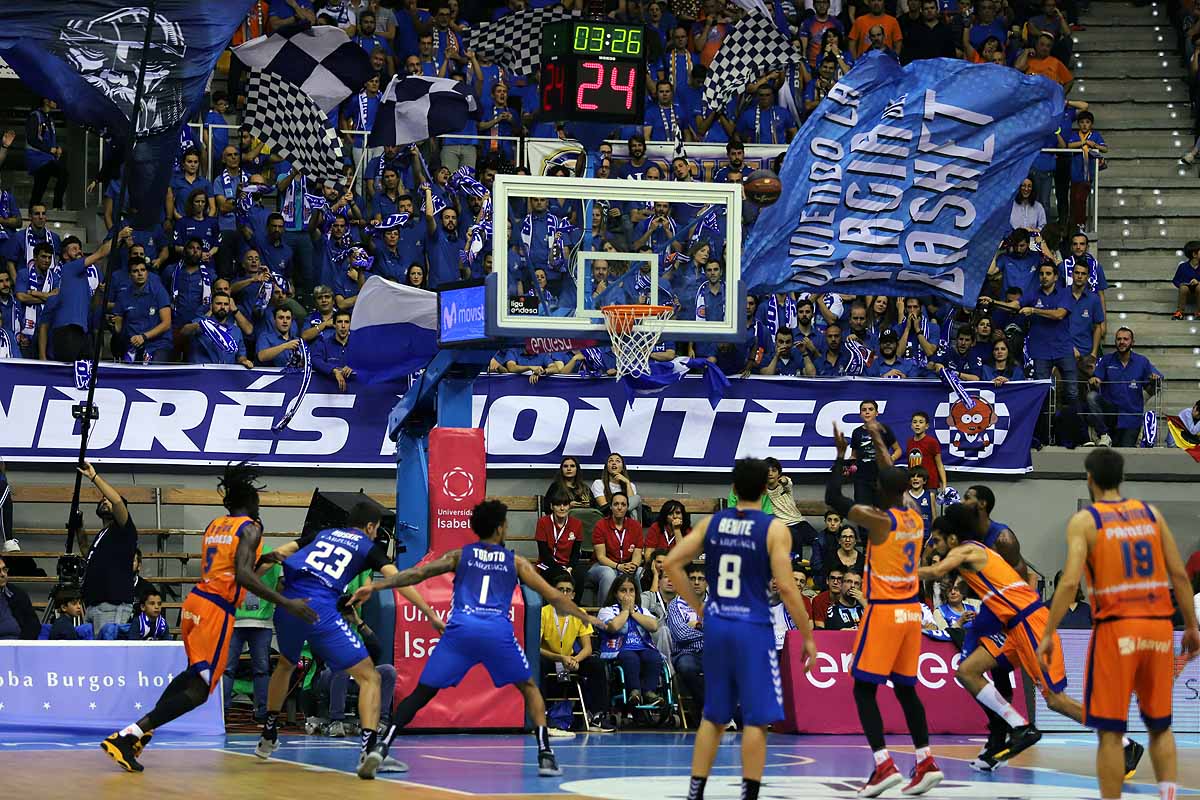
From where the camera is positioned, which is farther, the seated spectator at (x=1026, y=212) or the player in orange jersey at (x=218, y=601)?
the seated spectator at (x=1026, y=212)

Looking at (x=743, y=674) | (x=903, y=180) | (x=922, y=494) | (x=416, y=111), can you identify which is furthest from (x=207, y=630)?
(x=903, y=180)

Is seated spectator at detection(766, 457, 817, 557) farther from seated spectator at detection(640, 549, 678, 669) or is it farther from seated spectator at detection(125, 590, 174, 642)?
seated spectator at detection(125, 590, 174, 642)

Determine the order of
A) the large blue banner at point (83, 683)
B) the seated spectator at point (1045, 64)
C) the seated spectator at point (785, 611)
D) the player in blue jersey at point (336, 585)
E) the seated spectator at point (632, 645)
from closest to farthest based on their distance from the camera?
1. the player in blue jersey at point (336, 585)
2. the large blue banner at point (83, 683)
3. the seated spectator at point (632, 645)
4. the seated spectator at point (785, 611)
5. the seated spectator at point (1045, 64)

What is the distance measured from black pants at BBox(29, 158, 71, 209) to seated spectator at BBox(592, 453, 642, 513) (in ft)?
26.7

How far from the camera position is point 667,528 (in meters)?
20.8

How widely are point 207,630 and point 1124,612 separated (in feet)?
22.9

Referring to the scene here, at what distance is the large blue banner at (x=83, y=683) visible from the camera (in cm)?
1652

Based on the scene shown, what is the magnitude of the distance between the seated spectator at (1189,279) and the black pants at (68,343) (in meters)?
15.4

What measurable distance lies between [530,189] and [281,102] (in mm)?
7327

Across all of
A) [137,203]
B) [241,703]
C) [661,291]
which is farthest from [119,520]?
[661,291]

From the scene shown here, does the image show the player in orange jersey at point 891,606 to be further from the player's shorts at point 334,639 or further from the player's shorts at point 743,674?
the player's shorts at point 334,639

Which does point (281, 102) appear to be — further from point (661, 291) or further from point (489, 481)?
Result: point (661, 291)

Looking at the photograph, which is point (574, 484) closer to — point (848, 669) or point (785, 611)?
point (785, 611)

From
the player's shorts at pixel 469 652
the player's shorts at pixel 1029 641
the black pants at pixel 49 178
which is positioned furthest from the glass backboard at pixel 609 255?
the black pants at pixel 49 178
